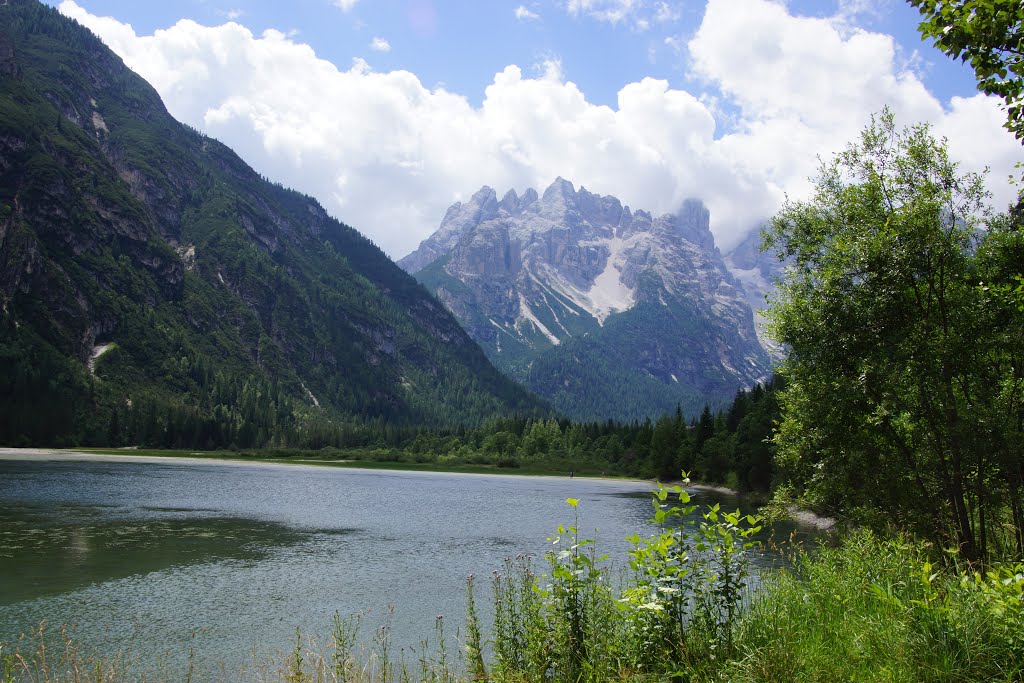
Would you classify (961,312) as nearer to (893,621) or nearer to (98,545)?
(893,621)

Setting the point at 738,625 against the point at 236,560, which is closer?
the point at 738,625

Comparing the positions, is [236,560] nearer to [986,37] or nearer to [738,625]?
[738,625]

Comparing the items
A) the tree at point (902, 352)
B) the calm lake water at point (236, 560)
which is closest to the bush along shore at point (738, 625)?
the tree at point (902, 352)

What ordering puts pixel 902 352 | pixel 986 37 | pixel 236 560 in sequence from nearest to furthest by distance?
pixel 986 37 → pixel 902 352 → pixel 236 560

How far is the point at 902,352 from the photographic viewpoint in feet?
69.5

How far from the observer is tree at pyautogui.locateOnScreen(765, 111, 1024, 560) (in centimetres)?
2039

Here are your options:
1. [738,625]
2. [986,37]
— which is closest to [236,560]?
[738,625]

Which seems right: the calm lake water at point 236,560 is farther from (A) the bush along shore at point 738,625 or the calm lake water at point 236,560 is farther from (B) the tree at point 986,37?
(B) the tree at point 986,37

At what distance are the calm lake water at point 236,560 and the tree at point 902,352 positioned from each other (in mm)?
18795

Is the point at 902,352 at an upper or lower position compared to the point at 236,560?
upper

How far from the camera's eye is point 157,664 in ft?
78.3

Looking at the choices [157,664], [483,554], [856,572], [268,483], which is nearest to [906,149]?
[856,572]

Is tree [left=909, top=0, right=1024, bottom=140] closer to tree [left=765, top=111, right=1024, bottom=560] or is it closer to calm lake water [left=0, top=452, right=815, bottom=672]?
tree [left=765, top=111, right=1024, bottom=560]

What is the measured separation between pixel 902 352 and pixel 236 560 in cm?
4190
